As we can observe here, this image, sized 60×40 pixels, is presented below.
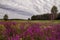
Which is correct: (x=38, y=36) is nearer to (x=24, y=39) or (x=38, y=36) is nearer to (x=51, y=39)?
(x=24, y=39)

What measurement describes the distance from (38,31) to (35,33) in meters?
0.09

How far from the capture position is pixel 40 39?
4.01m

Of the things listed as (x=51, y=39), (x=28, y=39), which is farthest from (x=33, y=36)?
(x=51, y=39)

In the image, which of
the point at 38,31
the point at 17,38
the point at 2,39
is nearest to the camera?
the point at 17,38

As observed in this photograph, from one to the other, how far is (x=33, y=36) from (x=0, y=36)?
100cm

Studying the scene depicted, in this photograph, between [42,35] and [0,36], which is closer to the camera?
[42,35]

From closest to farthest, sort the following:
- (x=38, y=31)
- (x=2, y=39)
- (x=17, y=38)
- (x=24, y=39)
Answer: (x=17, y=38) < (x=24, y=39) < (x=38, y=31) < (x=2, y=39)

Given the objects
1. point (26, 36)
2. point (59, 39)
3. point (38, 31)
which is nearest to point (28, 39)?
point (26, 36)

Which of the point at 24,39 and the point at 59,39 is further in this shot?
the point at 24,39

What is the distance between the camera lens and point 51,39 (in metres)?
3.52

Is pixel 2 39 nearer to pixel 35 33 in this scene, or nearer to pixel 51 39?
pixel 35 33

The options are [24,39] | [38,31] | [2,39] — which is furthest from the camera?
[2,39]

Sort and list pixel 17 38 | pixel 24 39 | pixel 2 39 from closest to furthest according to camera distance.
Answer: pixel 17 38
pixel 24 39
pixel 2 39

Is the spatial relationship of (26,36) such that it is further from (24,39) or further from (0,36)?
(0,36)
